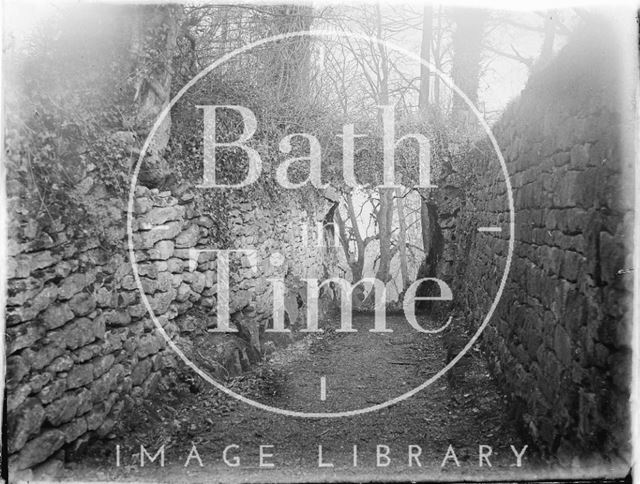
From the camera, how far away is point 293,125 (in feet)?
22.7

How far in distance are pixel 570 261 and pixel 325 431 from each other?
2236 mm

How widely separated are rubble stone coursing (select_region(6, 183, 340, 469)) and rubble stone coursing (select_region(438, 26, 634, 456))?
2.78 meters

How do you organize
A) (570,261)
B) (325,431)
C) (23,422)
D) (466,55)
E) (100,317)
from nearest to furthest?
(23,422), (570,261), (100,317), (325,431), (466,55)

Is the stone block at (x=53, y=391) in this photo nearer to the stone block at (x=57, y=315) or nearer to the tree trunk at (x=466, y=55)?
the stone block at (x=57, y=315)

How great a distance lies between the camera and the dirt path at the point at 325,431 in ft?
9.22

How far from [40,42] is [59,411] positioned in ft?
7.85

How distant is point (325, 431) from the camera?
3865mm

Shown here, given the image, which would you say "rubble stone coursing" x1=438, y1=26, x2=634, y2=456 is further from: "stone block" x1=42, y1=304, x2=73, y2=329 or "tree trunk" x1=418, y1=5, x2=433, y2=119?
"tree trunk" x1=418, y1=5, x2=433, y2=119

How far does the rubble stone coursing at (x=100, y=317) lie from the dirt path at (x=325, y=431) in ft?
0.93

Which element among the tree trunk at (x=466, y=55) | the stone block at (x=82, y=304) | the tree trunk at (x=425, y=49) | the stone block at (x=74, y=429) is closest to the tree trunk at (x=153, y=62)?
the stone block at (x=82, y=304)

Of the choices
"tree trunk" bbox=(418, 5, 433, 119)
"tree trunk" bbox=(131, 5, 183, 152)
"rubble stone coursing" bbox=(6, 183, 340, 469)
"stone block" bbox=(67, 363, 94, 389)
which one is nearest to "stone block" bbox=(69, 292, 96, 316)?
"rubble stone coursing" bbox=(6, 183, 340, 469)

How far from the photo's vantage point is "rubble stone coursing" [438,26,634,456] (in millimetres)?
2152

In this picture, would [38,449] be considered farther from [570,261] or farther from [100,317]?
[570,261]

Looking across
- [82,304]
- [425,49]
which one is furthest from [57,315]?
[425,49]
